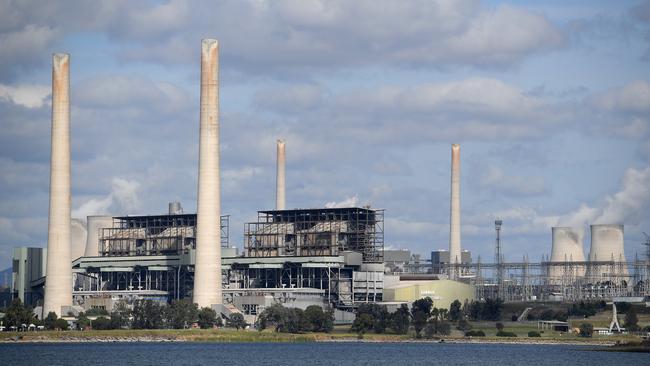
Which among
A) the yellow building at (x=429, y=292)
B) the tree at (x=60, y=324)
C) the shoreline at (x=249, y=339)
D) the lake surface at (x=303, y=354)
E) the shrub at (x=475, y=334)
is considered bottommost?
the lake surface at (x=303, y=354)

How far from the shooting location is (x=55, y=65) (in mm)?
141375

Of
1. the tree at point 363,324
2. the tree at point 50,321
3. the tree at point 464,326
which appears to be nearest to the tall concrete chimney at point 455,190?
the tree at point 464,326

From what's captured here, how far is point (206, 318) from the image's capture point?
448 feet

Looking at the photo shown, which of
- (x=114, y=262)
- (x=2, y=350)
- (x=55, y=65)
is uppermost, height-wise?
(x=55, y=65)

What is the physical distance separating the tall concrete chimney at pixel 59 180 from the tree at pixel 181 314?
596 inches

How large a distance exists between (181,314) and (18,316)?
736 inches

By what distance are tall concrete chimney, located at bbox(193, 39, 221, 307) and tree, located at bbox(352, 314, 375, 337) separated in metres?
17.4

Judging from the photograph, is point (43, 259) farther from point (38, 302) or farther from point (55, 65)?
point (55, 65)

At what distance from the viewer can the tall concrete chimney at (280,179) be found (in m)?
196

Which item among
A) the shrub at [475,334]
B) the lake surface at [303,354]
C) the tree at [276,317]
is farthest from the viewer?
the shrub at [475,334]

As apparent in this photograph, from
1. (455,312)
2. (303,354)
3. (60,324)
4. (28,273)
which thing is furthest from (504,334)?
(28,273)

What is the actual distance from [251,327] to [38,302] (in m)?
37.0

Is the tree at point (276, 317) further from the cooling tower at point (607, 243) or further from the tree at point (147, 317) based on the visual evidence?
the cooling tower at point (607, 243)

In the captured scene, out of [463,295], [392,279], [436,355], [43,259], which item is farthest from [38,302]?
[436,355]
